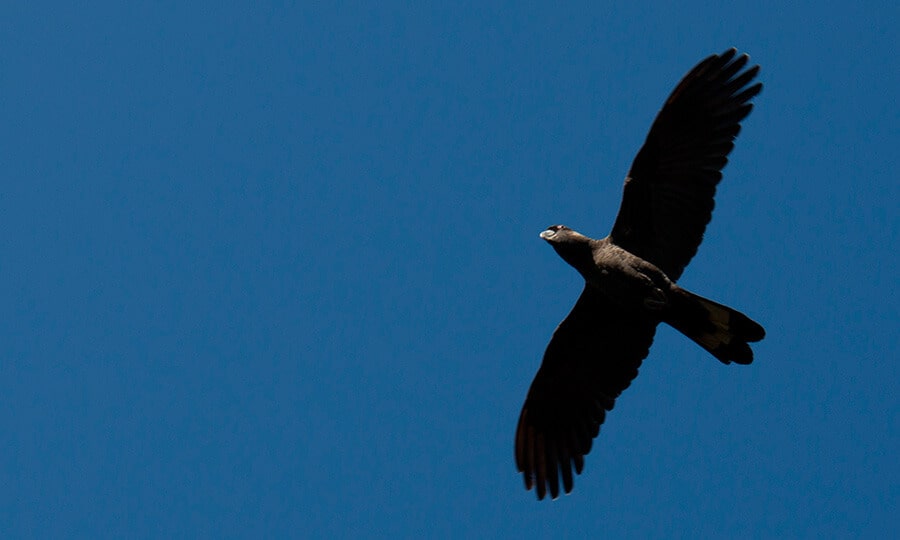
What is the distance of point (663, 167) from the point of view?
12.1 m

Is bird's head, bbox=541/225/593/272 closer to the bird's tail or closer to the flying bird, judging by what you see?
the flying bird

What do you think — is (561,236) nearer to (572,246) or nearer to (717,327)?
(572,246)

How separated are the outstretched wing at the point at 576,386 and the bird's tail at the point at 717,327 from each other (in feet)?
2.46

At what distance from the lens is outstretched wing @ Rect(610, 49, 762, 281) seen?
12102 mm

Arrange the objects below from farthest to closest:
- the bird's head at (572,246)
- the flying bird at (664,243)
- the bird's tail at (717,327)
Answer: the bird's head at (572,246), the flying bird at (664,243), the bird's tail at (717,327)

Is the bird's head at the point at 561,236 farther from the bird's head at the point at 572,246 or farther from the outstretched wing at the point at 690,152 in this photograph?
the outstretched wing at the point at 690,152

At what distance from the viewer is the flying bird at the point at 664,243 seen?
39.0ft

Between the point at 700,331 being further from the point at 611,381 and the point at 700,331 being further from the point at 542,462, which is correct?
the point at 542,462

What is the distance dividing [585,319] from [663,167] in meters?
2.17

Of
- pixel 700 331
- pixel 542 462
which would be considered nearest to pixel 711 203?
pixel 700 331

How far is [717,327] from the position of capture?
38.5ft

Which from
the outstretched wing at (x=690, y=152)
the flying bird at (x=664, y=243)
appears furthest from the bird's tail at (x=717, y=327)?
the outstretched wing at (x=690, y=152)

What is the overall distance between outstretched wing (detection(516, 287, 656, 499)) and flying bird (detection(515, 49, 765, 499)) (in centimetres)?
2

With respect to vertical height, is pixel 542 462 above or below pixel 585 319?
below
